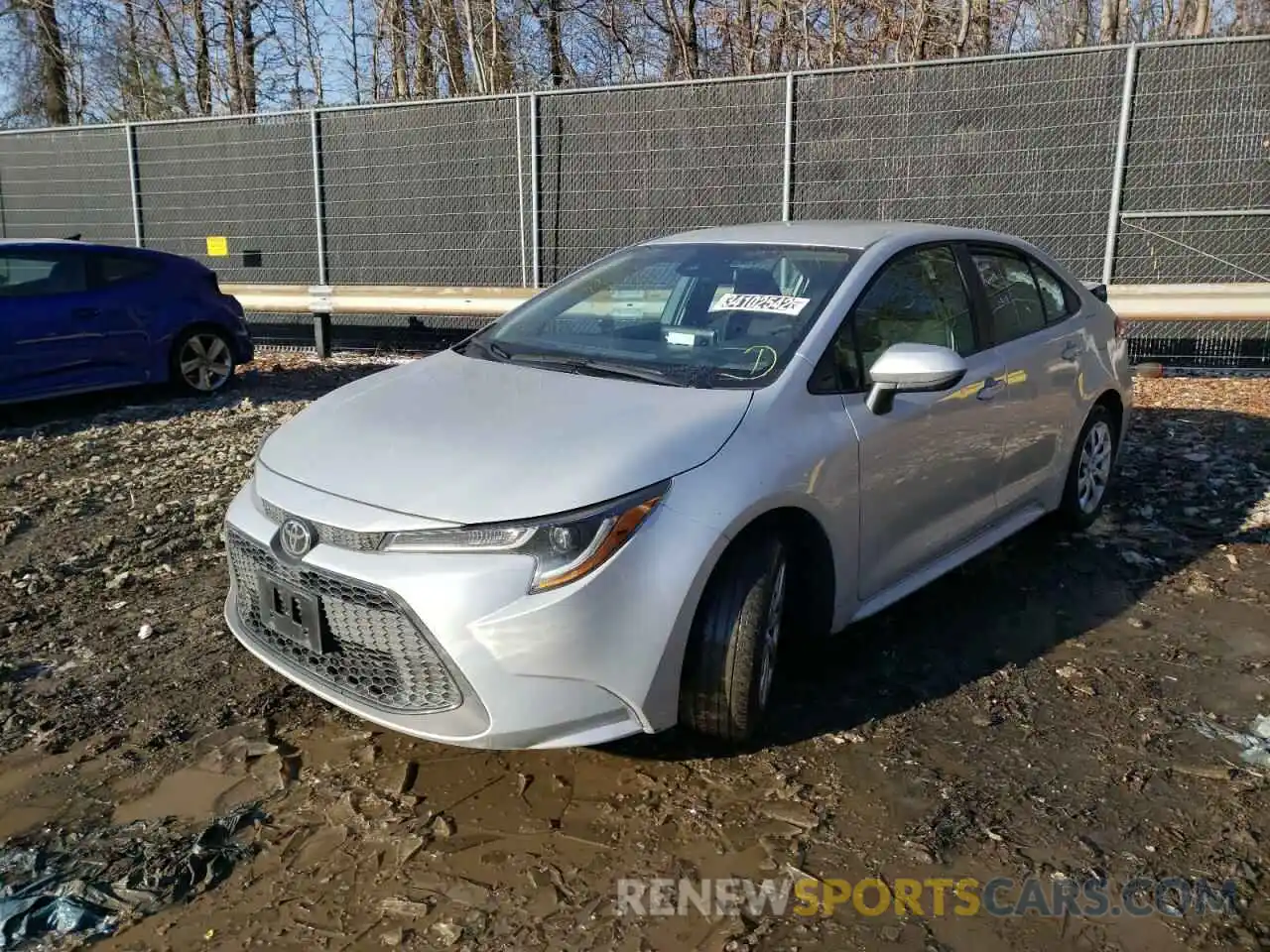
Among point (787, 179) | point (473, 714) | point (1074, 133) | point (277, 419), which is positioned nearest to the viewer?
point (473, 714)

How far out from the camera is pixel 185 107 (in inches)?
786

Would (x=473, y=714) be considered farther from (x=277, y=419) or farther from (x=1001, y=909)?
(x=277, y=419)

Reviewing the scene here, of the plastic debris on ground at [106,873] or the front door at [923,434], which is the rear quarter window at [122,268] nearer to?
the plastic debris on ground at [106,873]

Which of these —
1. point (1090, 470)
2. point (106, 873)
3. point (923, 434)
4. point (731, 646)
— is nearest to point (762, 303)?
point (923, 434)

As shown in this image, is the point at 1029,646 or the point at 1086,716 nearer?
the point at 1086,716

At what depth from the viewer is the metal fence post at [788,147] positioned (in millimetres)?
9742

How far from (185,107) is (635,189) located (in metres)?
13.4

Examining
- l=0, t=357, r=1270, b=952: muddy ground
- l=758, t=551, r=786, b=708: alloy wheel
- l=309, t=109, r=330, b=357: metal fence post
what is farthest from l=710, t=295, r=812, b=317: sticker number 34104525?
l=309, t=109, r=330, b=357: metal fence post

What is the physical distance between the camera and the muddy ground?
2.54 meters

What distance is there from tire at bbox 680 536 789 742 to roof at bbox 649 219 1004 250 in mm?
1525

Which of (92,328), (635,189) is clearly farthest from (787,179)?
(92,328)

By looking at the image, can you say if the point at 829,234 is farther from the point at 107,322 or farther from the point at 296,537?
the point at 107,322

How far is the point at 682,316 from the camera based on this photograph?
3887 millimetres

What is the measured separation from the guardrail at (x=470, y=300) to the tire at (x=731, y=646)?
261 inches
